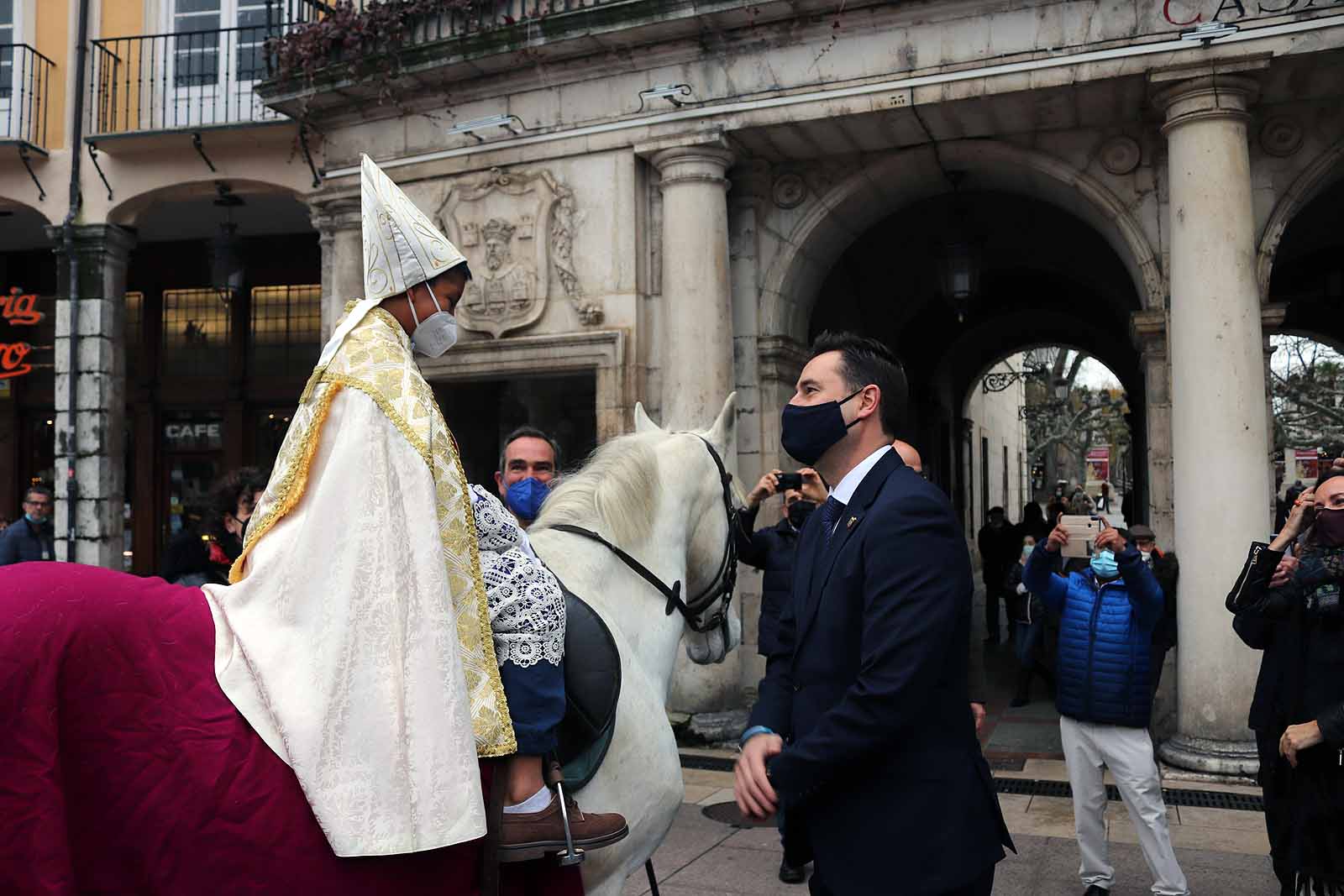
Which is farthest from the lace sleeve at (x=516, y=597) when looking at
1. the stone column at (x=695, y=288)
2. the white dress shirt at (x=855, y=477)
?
Result: the stone column at (x=695, y=288)

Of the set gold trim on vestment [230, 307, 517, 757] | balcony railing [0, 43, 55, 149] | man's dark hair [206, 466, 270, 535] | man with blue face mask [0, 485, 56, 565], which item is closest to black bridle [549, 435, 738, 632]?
gold trim on vestment [230, 307, 517, 757]

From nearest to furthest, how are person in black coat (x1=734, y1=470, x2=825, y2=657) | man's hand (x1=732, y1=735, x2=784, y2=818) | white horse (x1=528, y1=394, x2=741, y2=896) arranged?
man's hand (x1=732, y1=735, x2=784, y2=818) → white horse (x1=528, y1=394, x2=741, y2=896) → person in black coat (x1=734, y1=470, x2=825, y2=657)

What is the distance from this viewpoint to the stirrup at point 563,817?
8.87 ft

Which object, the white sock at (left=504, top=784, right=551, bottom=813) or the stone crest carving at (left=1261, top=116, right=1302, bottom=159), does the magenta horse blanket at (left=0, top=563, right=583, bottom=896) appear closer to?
the white sock at (left=504, top=784, right=551, bottom=813)

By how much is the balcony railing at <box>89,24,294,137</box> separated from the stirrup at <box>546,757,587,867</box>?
1079 centimetres

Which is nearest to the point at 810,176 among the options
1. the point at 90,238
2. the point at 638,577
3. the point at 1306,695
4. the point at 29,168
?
the point at 1306,695

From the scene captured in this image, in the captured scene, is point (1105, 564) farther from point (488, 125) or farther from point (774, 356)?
point (488, 125)

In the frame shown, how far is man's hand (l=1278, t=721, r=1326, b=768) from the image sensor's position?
3.92m

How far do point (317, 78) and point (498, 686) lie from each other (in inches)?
339

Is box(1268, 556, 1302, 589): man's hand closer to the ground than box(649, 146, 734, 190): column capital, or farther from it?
closer to the ground

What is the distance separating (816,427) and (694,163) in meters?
6.53

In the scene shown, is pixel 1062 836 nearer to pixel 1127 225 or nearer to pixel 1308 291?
pixel 1127 225

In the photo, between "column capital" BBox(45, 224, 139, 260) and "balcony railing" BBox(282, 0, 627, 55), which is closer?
"balcony railing" BBox(282, 0, 627, 55)

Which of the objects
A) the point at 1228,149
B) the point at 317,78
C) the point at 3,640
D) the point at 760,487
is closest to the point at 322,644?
the point at 3,640
